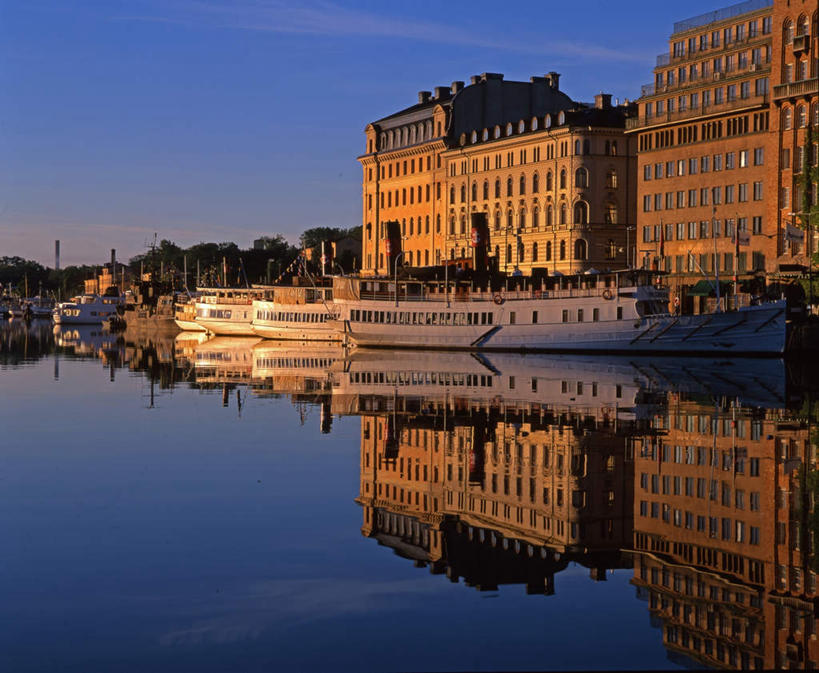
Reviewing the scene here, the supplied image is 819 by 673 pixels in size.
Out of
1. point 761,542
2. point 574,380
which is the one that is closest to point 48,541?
point 761,542

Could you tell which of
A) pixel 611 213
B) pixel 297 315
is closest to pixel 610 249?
pixel 611 213

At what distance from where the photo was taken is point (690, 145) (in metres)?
136

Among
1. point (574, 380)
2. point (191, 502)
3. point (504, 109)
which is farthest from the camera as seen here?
point (504, 109)

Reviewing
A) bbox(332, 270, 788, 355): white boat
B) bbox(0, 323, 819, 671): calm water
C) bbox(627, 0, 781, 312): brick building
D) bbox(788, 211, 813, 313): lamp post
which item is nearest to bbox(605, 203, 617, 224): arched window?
bbox(627, 0, 781, 312): brick building

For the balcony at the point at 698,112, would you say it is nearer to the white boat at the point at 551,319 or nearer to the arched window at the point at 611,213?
the arched window at the point at 611,213

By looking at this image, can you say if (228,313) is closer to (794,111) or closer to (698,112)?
(698,112)

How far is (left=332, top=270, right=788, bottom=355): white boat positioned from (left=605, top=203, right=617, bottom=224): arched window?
38.4 metres

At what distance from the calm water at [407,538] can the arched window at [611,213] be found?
10554 cm

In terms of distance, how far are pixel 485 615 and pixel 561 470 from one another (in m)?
13.8

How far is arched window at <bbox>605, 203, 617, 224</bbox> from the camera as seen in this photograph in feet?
505

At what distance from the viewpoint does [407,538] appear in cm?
2412

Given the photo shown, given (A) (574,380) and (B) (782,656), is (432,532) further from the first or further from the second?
(A) (574,380)

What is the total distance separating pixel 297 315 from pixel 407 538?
112039mm

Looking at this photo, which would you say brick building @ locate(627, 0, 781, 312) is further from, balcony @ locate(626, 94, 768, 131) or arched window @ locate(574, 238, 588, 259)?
arched window @ locate(574, 238, 588, 259)
